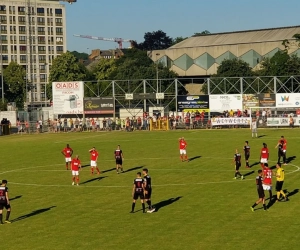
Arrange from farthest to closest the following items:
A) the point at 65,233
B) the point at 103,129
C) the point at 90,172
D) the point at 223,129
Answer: the point at 103,129 → the point at 223,129 → the point at 90,172 → the point at 65,233

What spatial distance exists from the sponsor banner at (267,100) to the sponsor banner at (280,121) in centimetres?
524

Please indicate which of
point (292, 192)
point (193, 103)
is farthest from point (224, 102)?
point (292, 192)

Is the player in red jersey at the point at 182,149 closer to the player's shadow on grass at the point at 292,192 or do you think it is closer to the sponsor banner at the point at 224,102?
the player's shadow on grass at the point at 292,192

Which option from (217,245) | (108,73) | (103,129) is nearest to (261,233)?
(217,245)

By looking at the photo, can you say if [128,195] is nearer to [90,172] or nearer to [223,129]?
[90,172]

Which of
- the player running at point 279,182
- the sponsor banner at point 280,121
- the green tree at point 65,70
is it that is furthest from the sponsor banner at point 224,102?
the green tree at point 65,70

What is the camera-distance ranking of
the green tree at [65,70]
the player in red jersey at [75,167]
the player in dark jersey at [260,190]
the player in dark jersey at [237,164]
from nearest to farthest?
the player in dark jersey at [260,190]
the player in red jersey at [75,167]
the player in dark jersey at [237,164]
the green tree at [65,70]

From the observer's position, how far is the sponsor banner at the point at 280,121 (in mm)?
76438

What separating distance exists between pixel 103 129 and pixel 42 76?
10771 centimetres

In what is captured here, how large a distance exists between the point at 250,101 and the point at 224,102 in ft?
10.6

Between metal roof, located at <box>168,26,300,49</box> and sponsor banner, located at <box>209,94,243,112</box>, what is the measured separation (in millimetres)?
45493

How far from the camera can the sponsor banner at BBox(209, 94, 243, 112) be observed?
83375mm

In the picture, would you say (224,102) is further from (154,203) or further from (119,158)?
(154,203)

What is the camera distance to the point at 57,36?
192 meters
